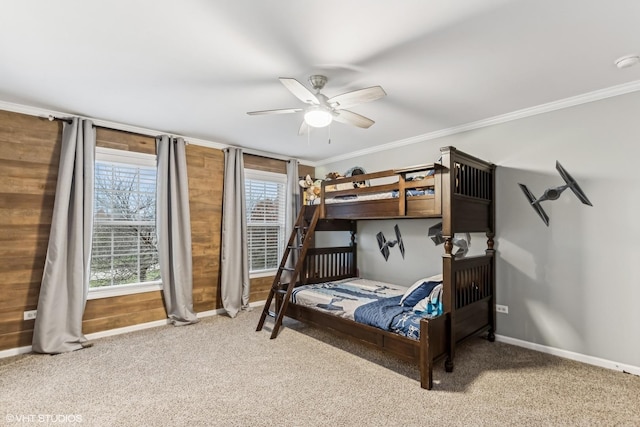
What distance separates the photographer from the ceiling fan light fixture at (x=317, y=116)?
2434mm

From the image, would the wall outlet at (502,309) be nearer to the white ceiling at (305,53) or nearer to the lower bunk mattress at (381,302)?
the lower bunk mattress at (381,302)

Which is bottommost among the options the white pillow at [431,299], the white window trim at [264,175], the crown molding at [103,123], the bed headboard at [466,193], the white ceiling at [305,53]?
the white pillow at [431,299]

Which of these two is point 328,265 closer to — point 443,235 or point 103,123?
point 443,235

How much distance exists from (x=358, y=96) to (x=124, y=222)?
3103mm

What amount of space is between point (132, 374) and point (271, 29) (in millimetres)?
2852

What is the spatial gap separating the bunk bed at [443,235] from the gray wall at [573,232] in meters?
0.22

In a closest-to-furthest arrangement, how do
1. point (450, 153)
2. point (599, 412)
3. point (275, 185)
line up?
point (599, 412)
point (450, 153)
point (275, 185)

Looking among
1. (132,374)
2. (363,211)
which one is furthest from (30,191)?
(363,211)

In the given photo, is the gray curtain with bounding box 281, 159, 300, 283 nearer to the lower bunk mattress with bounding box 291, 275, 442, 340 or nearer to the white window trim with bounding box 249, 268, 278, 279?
the white window trim with bounding box 249, 268, 278, 279

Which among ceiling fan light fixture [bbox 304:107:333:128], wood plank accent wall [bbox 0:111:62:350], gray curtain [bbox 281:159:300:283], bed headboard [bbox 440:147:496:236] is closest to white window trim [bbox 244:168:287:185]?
gray curtain [bbox 281:159:300:283]

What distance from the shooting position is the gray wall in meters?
2.70

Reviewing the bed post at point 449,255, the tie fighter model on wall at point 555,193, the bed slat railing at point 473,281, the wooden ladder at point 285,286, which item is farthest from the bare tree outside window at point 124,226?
the tie fighter model on wall at point 555,193

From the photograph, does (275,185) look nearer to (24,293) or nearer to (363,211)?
(363,211)

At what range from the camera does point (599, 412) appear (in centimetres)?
212
